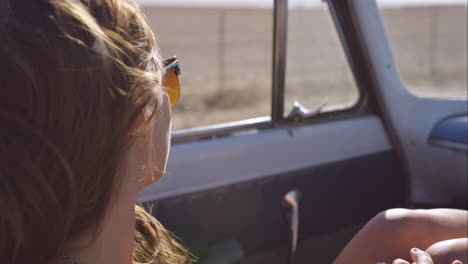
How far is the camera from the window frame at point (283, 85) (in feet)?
7.23

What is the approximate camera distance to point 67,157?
0.81 m

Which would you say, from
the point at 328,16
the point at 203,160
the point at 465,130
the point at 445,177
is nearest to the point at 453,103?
the point at 465,130

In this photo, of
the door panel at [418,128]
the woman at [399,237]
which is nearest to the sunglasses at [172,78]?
the woman at [399,237]

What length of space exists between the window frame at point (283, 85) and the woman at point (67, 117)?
1193 mm

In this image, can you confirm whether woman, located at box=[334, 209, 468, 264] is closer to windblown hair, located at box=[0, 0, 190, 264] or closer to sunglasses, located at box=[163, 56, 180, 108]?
sunglasses, located at box=[163, 56, 180, 108]

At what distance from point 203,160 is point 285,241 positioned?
56 centimetres

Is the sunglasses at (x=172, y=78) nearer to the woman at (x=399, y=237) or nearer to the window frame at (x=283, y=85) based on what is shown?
the woman at (x=399, y=237)

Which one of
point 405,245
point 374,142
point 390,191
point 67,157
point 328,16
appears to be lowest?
point 390,191

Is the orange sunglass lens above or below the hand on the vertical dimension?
above

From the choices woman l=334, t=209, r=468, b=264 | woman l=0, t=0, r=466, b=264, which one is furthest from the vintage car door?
woman l=0, t=0, r=466, b=264

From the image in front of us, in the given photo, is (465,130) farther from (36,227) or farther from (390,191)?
(36,227)

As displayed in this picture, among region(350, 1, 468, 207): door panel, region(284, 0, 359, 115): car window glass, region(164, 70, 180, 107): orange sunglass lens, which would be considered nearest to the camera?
region(164, 70, 180, 107): orange sunglass lens

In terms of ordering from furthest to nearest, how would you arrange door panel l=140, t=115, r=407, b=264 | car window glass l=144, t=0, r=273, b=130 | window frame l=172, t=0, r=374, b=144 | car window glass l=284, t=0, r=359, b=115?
car window glass l=144, t=0, r=273, b=130 < car window glass l=284, t=0, r=359, b=115 < window frame l=172, t=0, r=374, b=144 < door panel l=140, t=115, r=407, b=264

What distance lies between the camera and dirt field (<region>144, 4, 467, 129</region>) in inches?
107
